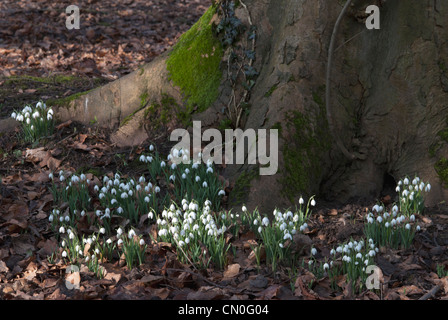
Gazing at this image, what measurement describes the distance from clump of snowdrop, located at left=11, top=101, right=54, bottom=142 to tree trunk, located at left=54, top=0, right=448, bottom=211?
5.48 ft

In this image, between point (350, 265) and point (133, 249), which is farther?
point (133, 249)

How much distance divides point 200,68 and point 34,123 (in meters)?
1.60

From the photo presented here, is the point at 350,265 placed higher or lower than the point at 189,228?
lower

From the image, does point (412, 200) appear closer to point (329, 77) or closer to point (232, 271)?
point (329, 77)

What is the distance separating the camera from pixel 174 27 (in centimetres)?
1070

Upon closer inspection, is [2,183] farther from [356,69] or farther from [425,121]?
[425,121]

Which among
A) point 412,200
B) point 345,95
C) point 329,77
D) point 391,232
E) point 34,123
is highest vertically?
point 329,77

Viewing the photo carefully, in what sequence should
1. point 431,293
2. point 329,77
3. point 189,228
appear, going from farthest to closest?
point 329,77, point 189,228, point 431,293

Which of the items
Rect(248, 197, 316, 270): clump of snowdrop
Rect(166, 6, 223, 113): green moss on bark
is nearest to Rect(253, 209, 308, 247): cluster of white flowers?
Rect(248, 197, 316, 270): clump of snowdrop

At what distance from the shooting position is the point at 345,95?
457 centimetres

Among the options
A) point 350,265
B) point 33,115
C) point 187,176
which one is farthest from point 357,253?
point 33,115

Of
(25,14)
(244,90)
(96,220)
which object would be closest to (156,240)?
(96,220)

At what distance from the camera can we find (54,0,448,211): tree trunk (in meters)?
4.36

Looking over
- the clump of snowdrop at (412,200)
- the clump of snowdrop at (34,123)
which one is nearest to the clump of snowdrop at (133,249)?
the clump of snowdrop at (412,200)
